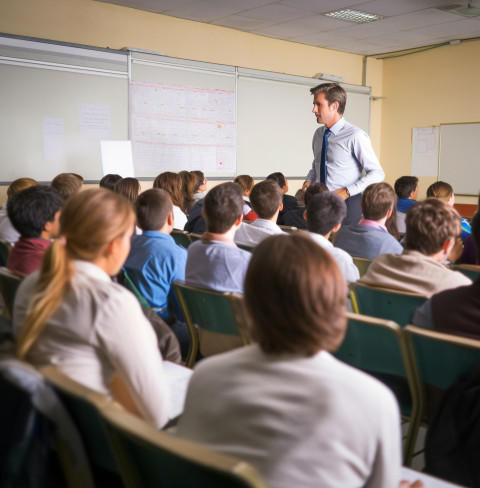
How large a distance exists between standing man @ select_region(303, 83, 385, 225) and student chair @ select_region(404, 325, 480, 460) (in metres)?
2.99

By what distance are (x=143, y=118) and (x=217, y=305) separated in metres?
5.20

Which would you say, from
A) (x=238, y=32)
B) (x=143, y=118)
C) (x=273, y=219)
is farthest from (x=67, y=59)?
(x=273, y=219)

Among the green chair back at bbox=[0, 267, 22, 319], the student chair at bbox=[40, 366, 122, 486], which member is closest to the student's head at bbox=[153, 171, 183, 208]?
the green chair back at bbox=[0, 267, 22, 319]

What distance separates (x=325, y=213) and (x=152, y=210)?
95 cm

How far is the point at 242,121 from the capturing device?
8234 mm

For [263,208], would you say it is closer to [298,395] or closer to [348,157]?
[348,157]

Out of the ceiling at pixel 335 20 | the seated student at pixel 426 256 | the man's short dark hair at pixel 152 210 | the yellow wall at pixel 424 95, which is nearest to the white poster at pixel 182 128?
the ceiling at pixel 335 20

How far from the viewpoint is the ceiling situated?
6.56 m

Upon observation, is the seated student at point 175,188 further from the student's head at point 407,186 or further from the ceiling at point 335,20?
the ceiling at point 335,20

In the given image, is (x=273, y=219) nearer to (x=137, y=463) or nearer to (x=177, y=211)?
(x=177, y=211)

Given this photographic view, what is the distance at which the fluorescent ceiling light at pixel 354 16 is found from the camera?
6.89m

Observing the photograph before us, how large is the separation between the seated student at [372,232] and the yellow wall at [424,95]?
5806mm

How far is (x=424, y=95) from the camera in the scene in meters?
9.25

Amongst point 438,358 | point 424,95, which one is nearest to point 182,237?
point 438,358
